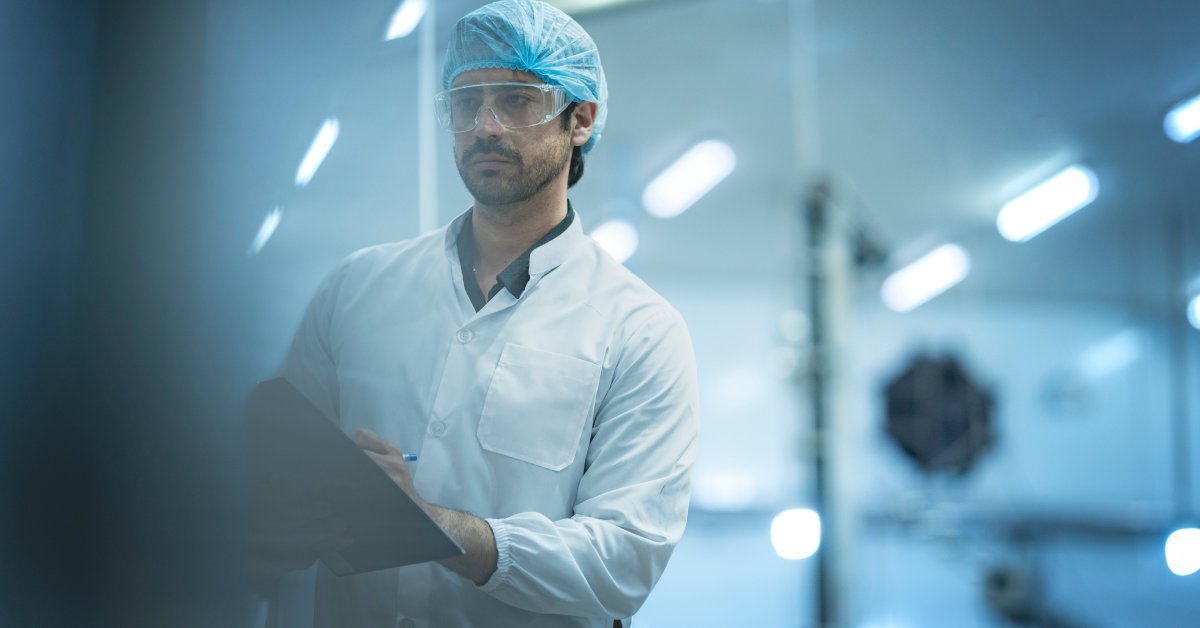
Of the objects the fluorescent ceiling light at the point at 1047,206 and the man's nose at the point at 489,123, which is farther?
the fluorescent ceiling light at the point at 1047,206

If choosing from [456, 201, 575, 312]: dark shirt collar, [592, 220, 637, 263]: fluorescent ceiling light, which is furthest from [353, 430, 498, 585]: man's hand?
[592, 220, 637, 263]: fluorescent ceiling light

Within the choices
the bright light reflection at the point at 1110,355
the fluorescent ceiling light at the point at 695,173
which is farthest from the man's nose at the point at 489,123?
the bright light reflection at the point at 1110,355

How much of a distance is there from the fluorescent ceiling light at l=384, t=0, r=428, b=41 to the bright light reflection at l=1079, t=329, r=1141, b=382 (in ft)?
8.86

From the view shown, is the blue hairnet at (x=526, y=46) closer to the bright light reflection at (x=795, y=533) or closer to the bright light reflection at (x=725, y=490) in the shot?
the bright light reflection at (x=725, y=490)

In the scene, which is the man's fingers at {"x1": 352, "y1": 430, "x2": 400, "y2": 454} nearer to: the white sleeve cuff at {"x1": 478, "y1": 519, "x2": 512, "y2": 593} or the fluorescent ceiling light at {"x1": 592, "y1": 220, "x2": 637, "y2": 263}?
the white sleeve cuff at {"x1": 478, "y1": 519, "x2": 512, "y2": 593}

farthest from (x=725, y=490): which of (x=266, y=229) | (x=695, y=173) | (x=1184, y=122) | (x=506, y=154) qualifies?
(x=266, y=229)

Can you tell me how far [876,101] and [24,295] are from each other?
2734 mm

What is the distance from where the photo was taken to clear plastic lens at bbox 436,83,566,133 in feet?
3.48

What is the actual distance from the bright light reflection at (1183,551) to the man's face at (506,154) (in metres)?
2.77

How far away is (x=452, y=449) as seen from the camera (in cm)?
105

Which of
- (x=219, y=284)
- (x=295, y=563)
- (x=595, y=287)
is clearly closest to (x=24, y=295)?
(x=219, y=284)

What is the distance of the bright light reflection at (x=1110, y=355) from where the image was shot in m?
3.09

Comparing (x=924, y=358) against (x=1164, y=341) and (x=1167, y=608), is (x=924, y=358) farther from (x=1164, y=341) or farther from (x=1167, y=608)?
(x=1167, y=608)

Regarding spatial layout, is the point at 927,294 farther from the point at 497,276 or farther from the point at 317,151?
the point at 317,151
